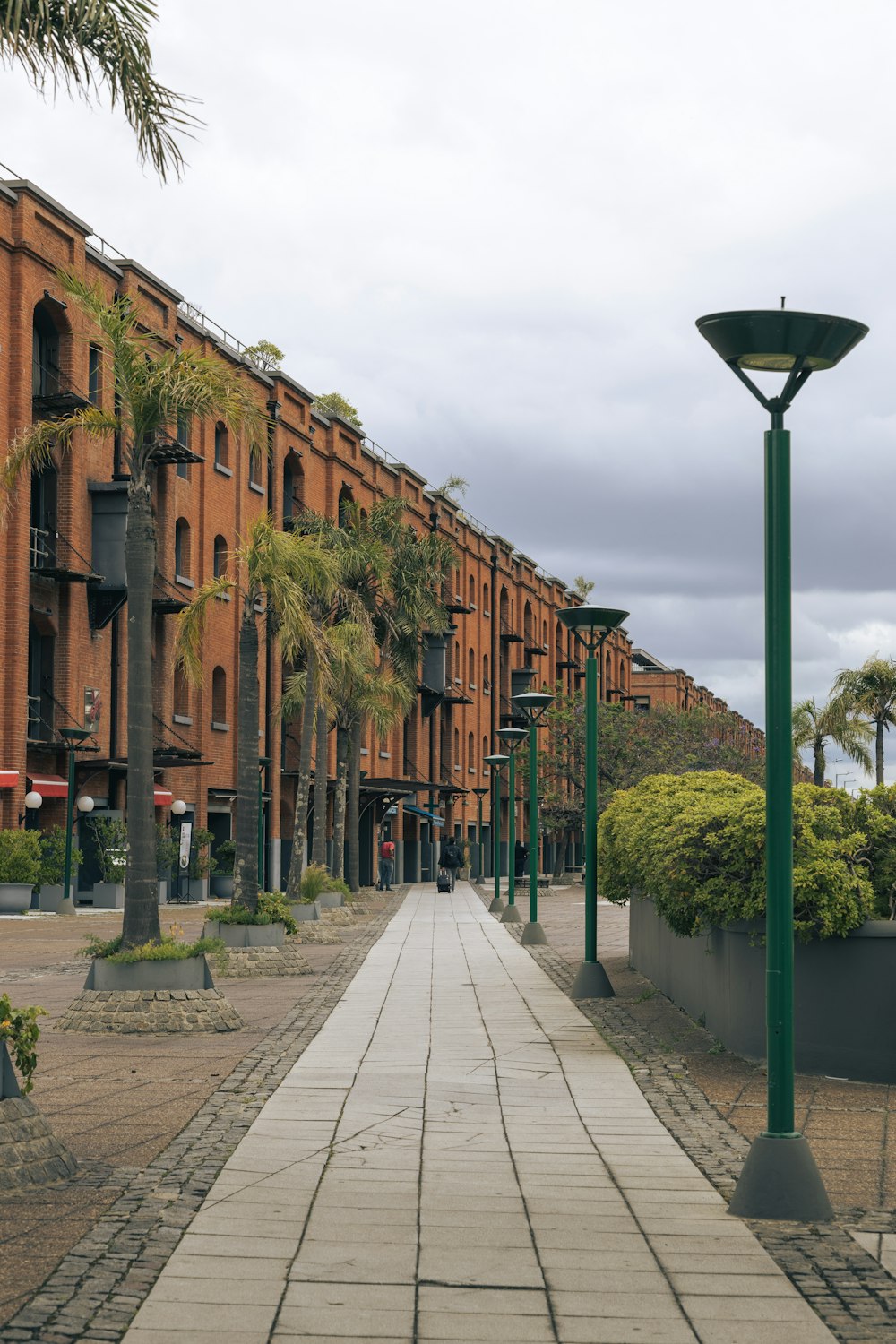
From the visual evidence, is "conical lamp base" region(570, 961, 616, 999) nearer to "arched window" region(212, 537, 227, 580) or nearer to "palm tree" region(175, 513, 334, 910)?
"palm tree" region(175, 513, 334, 910)

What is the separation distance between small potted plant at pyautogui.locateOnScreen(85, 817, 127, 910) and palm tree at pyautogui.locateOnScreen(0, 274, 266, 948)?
22209 mm

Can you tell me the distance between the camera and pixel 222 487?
44.5 m

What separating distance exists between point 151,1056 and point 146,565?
14.7 feet

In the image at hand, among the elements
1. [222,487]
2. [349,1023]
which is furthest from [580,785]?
[349,1023]

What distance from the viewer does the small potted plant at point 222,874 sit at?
1660 inches

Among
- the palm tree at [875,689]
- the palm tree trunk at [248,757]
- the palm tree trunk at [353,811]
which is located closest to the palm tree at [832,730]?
the palm tree at [875,689]

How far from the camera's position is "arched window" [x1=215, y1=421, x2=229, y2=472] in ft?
146

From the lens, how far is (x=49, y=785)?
3425 cm

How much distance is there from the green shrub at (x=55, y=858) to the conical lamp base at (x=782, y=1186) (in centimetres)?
2798

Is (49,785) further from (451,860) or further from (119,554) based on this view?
(451,860)

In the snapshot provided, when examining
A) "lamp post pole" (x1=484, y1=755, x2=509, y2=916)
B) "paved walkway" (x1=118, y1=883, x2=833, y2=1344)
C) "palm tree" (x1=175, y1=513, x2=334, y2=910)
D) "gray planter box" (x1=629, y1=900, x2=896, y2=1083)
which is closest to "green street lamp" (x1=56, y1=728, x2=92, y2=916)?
"lamp post pole" (x1=484, y1=755, x2=509, y2=916)

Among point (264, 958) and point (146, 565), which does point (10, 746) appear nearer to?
point (264, 958)

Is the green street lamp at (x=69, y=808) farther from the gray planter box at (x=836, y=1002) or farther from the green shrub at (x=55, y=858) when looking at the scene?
the gray planter box at (x=836, y=1002)

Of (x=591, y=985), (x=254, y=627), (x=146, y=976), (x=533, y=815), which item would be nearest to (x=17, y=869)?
(x=533, y=815)
